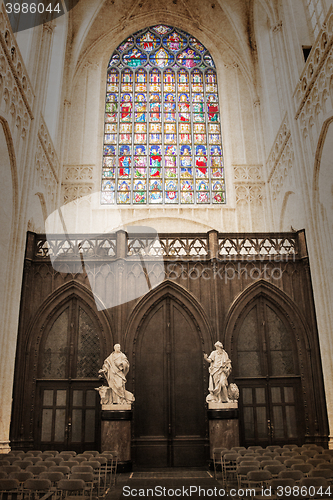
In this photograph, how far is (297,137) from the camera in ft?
44.2

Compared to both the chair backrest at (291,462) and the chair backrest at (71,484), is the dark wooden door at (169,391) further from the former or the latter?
the chair backrest at (71,484)

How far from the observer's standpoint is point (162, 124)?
19.3 meters

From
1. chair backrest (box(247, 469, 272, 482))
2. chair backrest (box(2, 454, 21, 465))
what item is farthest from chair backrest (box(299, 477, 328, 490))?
chair backrest (box(2, 454, 21, 465))

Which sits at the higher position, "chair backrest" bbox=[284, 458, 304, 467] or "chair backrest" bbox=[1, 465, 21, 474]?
"chair backrest" bbox=[1, 465, 21, 474]

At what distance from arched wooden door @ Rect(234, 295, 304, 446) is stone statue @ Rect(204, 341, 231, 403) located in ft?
3.76

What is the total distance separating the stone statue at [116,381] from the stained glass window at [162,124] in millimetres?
8955

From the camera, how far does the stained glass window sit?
18.4 metres

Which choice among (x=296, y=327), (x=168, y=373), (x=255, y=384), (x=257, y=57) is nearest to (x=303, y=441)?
(x=255, y=384)

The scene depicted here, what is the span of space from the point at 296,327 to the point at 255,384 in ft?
6.07

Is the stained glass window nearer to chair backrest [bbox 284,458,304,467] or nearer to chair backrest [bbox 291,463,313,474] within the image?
chair backrest [bbox 284,458,304,467]

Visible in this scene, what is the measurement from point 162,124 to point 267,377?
12089mm

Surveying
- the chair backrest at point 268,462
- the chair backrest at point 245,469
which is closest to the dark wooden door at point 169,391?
the chair backrest at point 268,462

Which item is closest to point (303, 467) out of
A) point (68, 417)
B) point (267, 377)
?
point (267, 377)

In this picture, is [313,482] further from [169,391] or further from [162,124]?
[162,124]
